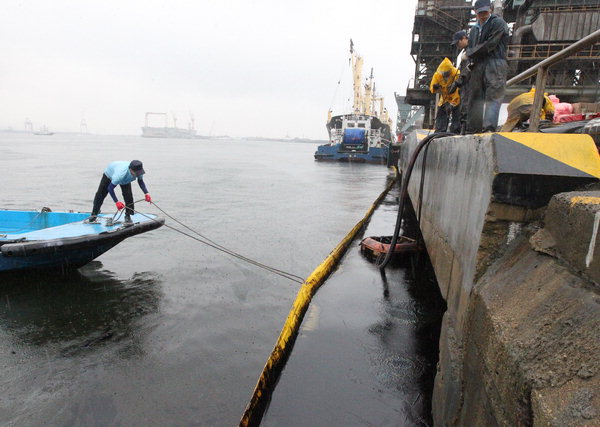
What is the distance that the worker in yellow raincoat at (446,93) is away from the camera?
695 cm

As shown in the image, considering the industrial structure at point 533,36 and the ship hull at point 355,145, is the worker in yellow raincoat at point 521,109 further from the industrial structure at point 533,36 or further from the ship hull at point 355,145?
the ship hull at point 355,145

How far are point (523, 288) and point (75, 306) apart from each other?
683 cm

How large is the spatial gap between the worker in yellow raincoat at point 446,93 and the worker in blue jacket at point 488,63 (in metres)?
1.45

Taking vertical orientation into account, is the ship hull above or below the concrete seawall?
above

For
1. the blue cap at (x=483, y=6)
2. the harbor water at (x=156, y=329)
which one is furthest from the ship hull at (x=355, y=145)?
the blue cap at (x=483, y=6)

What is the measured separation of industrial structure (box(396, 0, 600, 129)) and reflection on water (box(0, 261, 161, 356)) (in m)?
16.0

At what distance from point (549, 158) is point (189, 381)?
4356 mm

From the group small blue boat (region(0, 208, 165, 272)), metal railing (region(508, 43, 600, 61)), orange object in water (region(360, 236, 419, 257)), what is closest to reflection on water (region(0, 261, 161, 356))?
small blue boat (region(0, 208, 165, 272))

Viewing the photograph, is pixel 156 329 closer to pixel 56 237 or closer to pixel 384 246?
pixel 56 237

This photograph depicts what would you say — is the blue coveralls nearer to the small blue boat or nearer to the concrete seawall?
the concrete seawall

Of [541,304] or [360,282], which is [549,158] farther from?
[360,282]

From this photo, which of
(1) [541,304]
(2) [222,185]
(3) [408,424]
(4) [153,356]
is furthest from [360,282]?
(2) [222,185]

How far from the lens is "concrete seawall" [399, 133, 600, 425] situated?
1.51 metres

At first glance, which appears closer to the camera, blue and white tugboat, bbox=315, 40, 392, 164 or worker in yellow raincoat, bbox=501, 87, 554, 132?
worker in yellow raincoat, bbox=501, 87, 554, 132
